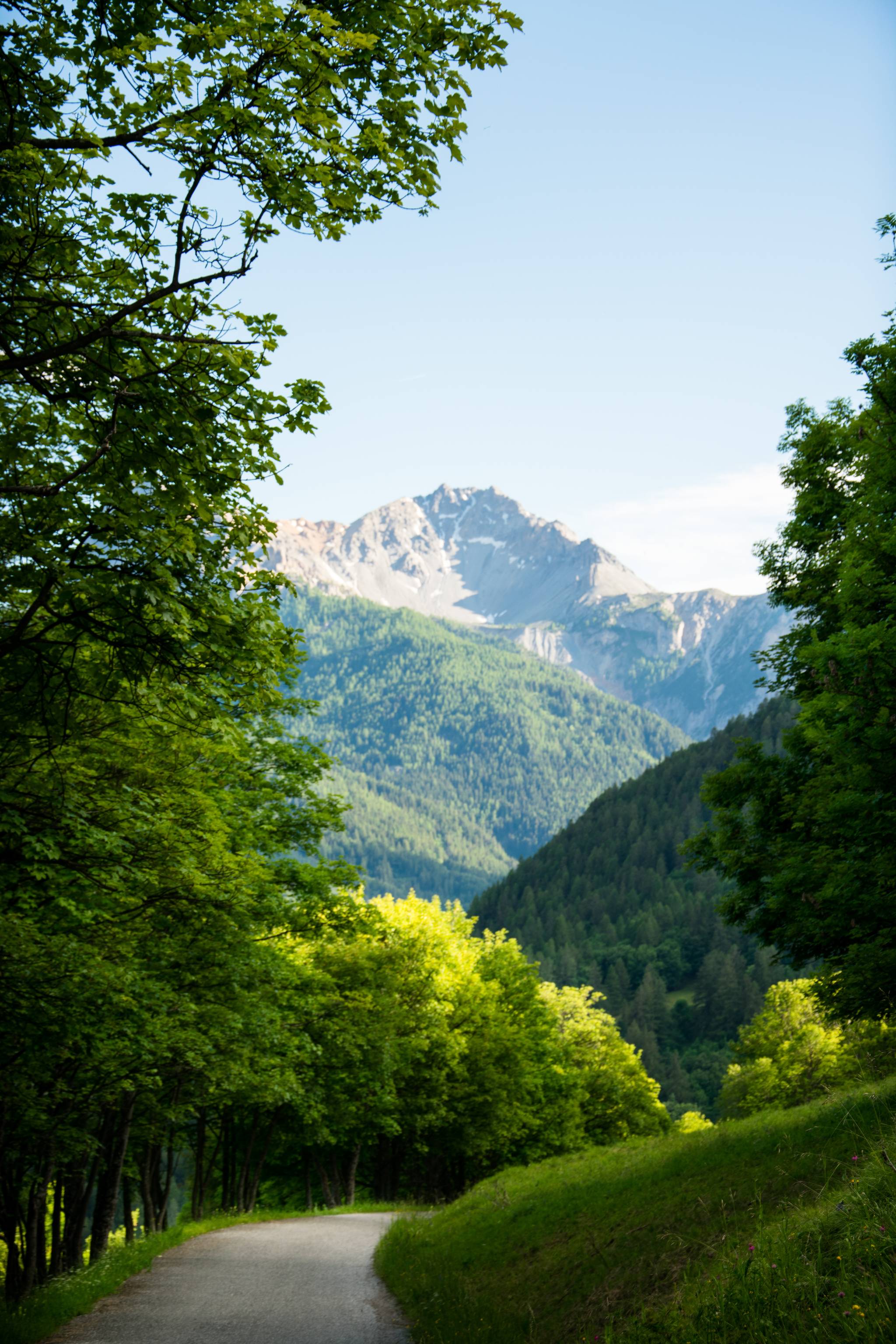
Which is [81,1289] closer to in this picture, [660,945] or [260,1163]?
[260,1163]

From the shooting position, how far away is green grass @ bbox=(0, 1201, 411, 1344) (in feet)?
35.0

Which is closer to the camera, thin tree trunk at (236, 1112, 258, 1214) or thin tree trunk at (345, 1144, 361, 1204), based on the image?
thin tree trunk at (236, 1112, 258, 1214)

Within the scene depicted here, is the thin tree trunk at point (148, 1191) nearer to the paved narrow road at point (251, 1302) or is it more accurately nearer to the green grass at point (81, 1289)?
the green grass at point (81, 1289)

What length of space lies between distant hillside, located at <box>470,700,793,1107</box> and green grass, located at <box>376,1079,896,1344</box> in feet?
310

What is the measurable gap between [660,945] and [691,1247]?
166 meters

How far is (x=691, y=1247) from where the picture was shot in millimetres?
9609

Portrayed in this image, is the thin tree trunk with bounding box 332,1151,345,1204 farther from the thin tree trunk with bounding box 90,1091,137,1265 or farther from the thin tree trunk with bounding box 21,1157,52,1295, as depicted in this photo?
the thin tree trunk with bounding box 90,1091,137,1265

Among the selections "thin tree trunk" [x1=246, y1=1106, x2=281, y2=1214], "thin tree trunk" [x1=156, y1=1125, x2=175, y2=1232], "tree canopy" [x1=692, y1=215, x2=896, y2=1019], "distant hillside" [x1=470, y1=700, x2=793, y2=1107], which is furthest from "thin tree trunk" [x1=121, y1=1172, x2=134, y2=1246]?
"distant hillside" [x1=470, y1=700, x2=793, y2=1107]

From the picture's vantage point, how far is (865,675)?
10.8m

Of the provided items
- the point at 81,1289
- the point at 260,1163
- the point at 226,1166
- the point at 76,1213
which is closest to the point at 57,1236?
the point at 76,1213

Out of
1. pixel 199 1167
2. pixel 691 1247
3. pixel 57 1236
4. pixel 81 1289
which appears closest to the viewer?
pixel 691 1247

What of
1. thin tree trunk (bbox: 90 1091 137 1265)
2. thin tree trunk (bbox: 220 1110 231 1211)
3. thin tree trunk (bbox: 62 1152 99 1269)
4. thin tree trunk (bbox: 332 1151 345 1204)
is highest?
thin tree trunk (bbox: 90 1091 137 1265)

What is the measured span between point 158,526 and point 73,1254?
26271 mm

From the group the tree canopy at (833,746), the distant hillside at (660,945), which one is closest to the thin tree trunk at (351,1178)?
the tree canopy at (833,746)
